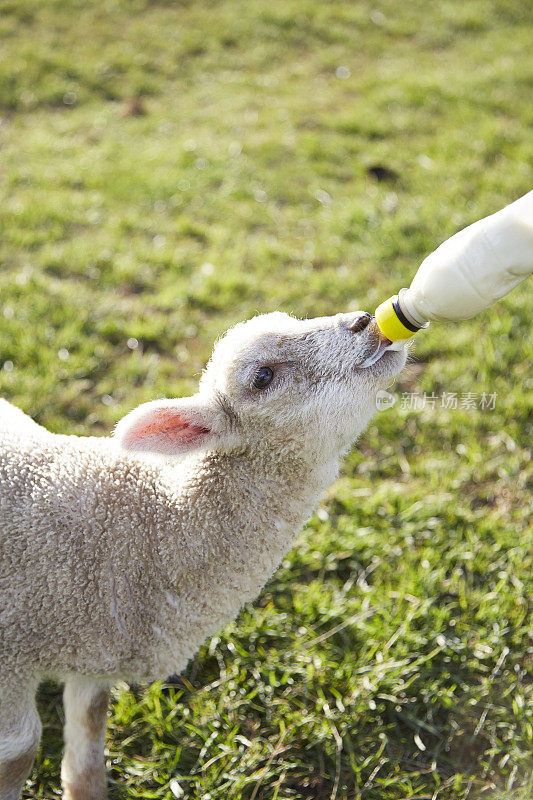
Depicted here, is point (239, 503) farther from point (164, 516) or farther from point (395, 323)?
point (395, 323)

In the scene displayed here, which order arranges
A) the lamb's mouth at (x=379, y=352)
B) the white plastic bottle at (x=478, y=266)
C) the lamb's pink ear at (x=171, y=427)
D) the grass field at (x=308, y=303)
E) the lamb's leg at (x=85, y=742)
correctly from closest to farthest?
the white plastic bottle at (x=478, y=266)
the lamb's pink ear at (x=171, y=427)
the lamb's mouth at (x=379, y=352)
the lamb's leg at (x=85, y=742)
the grass field at (x=308, y=303)

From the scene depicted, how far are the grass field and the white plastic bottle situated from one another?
1.63 m

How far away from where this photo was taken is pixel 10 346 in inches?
180

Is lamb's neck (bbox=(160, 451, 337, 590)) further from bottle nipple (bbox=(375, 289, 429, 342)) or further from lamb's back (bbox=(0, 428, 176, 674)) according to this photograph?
bottle nipple (bbox=(375, 289, 429, 342))

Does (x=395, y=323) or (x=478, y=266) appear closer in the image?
(x=478, y=266)

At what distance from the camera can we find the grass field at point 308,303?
10.0 feet

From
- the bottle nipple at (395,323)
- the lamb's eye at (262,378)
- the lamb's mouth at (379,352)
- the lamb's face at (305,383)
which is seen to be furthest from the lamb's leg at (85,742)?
the bottle nipple at (395,323)

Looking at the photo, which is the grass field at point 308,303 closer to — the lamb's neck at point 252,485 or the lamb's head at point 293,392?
the lamb's neck at point 252,485

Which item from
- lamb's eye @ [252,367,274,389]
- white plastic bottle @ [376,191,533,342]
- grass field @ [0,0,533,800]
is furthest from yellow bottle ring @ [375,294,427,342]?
grass field @ [0,0,533,800]

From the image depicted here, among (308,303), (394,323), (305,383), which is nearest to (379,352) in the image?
(394,323)

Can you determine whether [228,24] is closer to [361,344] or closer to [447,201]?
[447,201]

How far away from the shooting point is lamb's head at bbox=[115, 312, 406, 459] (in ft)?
8.52

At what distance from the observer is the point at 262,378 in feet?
8.57

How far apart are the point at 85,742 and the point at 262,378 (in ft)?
4.93
